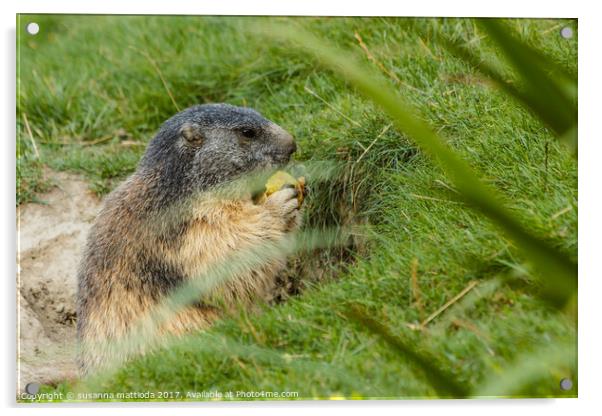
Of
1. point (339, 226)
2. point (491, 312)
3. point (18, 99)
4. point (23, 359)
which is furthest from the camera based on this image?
point (18, 99)

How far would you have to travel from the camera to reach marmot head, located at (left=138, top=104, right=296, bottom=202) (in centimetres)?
360

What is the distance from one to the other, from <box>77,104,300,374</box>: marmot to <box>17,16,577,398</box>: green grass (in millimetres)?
265

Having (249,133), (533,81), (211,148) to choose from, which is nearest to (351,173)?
(249,133)

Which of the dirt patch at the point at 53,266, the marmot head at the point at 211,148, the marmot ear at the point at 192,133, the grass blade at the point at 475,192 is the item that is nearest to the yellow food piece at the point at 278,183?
the marmot head at the point at 211,148

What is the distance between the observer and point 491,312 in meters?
2.85

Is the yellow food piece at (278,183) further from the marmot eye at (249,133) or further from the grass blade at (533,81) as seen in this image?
the grass blade at (533,81)

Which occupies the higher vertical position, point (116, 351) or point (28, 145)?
point (28, 145)

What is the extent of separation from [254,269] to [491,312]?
120 centimetres

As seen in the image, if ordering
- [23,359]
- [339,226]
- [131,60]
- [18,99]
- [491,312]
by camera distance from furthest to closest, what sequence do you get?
1. [131,60]
2. [18,99]
3. [339,226]
4. [23,359]
5. [491,312]

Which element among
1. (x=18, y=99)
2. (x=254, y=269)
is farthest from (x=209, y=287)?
(x=18, y=99)

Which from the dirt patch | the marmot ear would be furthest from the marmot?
the dirt patch

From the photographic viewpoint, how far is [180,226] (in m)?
3.53

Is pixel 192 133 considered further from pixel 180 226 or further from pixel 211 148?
pixel 180 226

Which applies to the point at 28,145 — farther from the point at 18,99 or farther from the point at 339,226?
A: the point at 339,226
